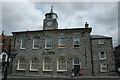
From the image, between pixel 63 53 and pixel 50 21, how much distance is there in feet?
29.9

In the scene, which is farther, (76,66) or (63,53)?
(63,53)

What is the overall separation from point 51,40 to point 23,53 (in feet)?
18.5

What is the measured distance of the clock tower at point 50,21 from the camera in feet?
88.4

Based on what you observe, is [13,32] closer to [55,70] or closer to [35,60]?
[35,60]

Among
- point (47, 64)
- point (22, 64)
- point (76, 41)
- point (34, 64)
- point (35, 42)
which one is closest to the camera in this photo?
point (47, 64)

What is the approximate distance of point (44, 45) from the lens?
882 inches

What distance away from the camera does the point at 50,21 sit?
2736 cm

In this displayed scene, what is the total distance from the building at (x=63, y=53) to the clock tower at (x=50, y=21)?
13.6 feet

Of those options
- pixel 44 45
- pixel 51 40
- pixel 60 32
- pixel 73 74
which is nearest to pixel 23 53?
pixel 44 45

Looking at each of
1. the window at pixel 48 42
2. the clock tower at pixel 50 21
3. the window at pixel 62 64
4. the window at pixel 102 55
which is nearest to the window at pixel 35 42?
the window at pixel 48 42

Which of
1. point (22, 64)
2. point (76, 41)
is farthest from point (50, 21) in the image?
point (22, 64)

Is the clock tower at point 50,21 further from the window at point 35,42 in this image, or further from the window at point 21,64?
the window at point 21,64

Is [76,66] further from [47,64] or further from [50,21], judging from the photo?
[50,21]

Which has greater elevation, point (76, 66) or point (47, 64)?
point (47, 64)
